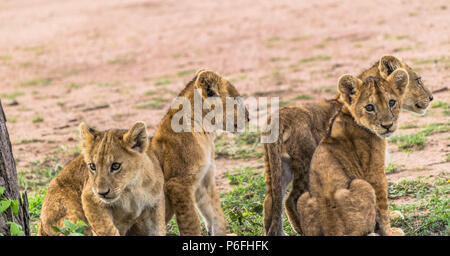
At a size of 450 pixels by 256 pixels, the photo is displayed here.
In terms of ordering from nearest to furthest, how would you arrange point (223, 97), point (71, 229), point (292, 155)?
point (71, 229)
point (292, 155)
point (223, 97)

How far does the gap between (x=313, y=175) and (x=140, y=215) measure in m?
1.39

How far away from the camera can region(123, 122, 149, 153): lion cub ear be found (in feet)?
17.9

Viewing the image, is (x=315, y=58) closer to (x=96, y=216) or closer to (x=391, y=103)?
(x=391, y=103)

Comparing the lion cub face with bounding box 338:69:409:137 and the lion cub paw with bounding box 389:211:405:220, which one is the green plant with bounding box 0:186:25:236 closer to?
the lion cub face with bounding box 338:69:409:137

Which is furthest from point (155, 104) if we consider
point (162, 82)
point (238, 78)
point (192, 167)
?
point (192, 167)

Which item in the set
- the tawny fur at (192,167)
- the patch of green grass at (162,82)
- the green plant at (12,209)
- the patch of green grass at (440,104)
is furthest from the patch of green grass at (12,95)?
the green plant at (12,209)

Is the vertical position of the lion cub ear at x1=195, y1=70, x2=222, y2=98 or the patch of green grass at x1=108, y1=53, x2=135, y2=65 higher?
the patch of green grass at x1=108, y1=53, x2=135, y2=65

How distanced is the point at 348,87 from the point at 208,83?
1189 millimetres

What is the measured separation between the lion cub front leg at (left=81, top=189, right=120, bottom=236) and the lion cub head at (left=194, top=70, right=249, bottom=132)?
1365 mm

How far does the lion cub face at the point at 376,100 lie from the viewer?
18.7 ft

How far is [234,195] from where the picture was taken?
7.47 metres

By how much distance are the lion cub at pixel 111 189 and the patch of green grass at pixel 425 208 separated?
6.91 ft

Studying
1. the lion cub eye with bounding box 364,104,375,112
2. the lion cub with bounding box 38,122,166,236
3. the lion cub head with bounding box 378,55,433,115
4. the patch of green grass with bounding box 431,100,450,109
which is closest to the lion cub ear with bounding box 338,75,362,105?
the lion cub eye with bounding box 364,104,375,112

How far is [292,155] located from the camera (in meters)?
6.04
